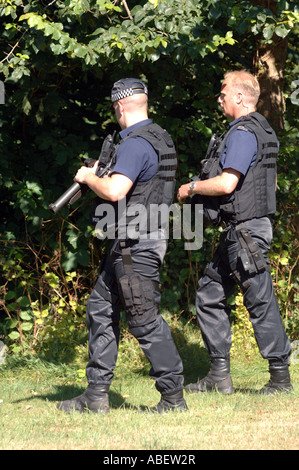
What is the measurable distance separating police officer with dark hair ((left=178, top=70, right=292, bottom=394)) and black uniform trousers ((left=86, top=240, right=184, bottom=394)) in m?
0.67

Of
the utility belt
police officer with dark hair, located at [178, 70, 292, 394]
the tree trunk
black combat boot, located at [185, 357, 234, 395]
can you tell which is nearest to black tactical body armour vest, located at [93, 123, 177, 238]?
police officer with dark hair, located at [178, 70, 292, 394]

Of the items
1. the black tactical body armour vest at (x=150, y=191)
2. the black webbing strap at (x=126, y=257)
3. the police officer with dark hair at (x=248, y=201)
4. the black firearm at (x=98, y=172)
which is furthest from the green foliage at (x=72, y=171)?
the black webbing strap at (x=126, y=257)

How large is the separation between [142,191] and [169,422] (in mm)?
1449

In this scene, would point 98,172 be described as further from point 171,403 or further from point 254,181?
point 171,403

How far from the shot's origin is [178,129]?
6.91 meters

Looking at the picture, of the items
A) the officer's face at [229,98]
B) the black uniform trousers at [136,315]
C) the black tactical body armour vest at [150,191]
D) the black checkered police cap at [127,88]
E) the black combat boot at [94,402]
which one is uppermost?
the officer's face at [229,98]

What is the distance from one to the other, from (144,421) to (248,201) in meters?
1.69

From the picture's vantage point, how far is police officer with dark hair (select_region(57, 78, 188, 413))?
4.29 metres

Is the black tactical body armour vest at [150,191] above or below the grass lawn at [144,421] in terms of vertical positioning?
above

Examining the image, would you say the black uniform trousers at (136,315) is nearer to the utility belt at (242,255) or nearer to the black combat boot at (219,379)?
the utility belt at (242,255)

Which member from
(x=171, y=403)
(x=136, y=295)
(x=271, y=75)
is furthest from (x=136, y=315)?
(x=271, y=75)

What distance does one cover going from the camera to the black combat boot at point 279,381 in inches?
194

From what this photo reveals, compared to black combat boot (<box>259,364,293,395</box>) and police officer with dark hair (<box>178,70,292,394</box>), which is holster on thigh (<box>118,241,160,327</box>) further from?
black combat boot (<box>259,364,293,395</box>)
